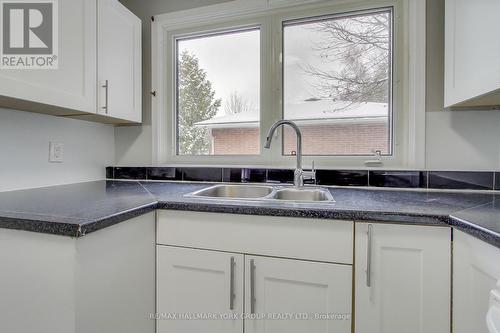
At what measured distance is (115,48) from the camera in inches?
57.5

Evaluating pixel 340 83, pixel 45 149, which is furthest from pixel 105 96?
pixel 340 83

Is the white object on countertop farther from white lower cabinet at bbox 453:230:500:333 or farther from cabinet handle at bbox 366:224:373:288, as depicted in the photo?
cabinet handle at bbox 366:224:373:288

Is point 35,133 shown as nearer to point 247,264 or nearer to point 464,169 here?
point 247,264

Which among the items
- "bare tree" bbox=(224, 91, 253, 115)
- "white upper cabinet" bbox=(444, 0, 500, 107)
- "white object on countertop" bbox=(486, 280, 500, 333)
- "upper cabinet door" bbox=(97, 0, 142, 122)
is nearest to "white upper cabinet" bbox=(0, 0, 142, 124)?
"upper cabinet door" bbox=(97, 0, 142, 122)

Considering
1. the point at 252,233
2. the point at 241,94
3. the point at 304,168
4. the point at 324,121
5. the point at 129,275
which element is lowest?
the point at 129,275

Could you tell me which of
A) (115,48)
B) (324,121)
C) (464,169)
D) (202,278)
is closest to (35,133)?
(115,48)

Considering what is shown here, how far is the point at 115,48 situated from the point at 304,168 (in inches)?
51.3

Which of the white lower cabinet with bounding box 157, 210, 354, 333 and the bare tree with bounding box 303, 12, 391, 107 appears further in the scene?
the bare tree with bounding box 303, 12, 391, 107

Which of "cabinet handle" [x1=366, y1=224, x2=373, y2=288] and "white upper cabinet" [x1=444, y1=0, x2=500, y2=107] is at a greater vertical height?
"white upper cabinet" [x1=444, y1=0, x2=500, y2=107]

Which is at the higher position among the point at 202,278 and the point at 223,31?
the point at 223,31

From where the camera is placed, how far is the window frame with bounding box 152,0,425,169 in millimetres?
1396

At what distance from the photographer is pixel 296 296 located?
95 centimetres

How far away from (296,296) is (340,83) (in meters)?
1.21

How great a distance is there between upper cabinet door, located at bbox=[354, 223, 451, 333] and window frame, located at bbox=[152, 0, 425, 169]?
0.68 m
